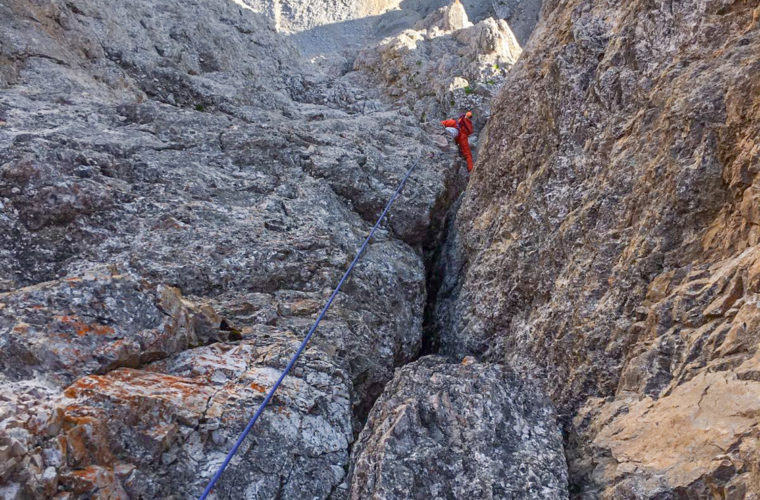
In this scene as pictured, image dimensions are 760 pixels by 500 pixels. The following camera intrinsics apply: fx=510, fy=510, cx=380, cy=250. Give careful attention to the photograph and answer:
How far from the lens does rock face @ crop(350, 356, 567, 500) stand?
4.21 meters

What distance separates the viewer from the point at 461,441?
4543 millimetres

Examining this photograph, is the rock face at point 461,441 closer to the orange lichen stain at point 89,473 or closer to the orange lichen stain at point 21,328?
the orange lichen stain at point 89,473

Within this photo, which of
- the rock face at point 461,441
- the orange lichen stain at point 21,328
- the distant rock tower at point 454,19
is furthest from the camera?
the distant rock tower at point 454,19

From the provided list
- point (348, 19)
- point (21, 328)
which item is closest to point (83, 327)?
point (21, 328)

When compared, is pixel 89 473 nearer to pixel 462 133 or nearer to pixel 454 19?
pixel 462 133

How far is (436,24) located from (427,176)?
656 inches

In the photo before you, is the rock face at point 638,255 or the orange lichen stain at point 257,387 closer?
the rock face at point 638,255

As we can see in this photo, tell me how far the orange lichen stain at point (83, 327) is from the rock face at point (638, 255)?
4.61 meters

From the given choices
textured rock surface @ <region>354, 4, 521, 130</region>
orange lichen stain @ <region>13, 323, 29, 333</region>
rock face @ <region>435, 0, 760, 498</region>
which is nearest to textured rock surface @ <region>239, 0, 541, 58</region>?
textured rock surface @ <region>354, 4, 521, 130</region>

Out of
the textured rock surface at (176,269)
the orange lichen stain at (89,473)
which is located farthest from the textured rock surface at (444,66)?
the orange lichen stain at (89,473)

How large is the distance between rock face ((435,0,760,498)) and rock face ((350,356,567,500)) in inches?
15.3

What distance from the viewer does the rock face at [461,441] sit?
4.21 m

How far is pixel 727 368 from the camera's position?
370cm

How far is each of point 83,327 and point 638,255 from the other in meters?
5.54
